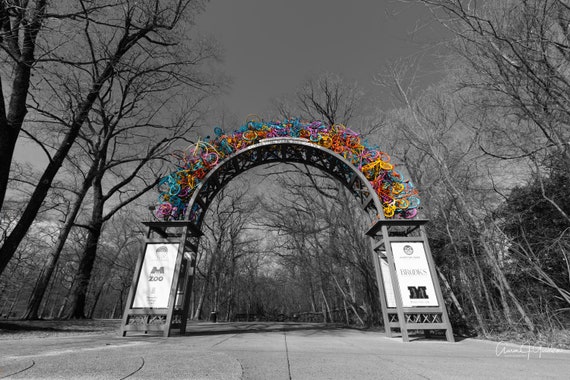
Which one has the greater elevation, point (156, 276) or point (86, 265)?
point (86, 265)

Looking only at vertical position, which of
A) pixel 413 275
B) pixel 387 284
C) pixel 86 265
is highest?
pixel 86 265

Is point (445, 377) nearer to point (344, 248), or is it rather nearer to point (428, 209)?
point (428, 209)

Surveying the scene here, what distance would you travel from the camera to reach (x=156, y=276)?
645cm

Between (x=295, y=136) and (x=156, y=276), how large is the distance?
5.47 meters

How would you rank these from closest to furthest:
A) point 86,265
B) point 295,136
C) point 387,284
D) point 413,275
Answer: point 413,275 → point 387,284 → point 295,136 → point 86,265

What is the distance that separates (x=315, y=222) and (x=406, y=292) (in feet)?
26.8

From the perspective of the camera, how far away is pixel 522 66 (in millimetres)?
4383

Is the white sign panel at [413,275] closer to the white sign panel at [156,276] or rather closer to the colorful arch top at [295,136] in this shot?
the colorful arch top at [295,136]

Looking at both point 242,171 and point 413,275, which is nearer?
point 413,275

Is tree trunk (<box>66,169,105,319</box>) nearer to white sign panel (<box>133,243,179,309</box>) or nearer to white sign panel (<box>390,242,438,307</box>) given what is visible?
white sign panel (<box>133,243,179,309</box>)

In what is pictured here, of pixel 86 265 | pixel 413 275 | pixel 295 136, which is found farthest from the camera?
pixel 86 265

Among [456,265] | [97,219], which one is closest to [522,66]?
[456,265]

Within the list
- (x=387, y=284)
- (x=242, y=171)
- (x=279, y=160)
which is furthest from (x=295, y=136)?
(x=387, y=284)

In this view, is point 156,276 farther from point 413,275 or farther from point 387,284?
point 413,275
